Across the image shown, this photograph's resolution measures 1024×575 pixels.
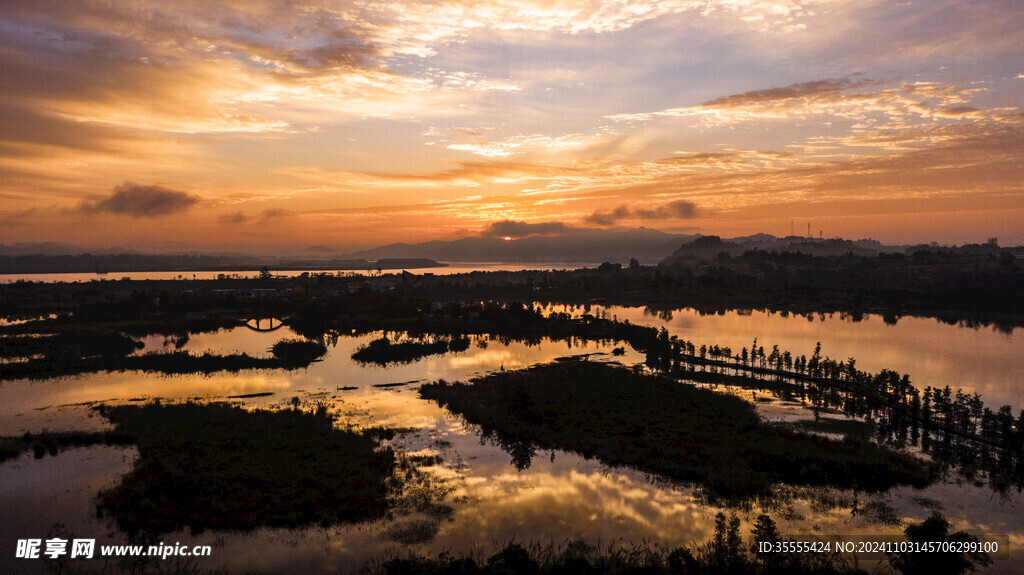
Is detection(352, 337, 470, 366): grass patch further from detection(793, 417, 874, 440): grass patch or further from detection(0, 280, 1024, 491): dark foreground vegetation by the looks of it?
detection(793, 417, 874, 440): grass patch

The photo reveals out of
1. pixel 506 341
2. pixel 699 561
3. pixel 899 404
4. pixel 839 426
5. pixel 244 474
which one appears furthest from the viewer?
pixel 506 341

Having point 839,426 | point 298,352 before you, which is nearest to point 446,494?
point 839,426

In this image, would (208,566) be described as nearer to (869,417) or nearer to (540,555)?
(540,555)

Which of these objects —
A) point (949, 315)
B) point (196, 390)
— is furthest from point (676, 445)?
point (949, 315)

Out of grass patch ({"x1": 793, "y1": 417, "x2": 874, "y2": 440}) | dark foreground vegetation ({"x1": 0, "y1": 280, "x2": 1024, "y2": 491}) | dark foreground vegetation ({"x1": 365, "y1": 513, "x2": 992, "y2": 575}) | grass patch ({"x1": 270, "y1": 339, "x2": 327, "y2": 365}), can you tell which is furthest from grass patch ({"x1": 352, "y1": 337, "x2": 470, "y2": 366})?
dark foreground vegetation ({"x1": 365, "y1": 513, "x2": 992, "y2": 575})

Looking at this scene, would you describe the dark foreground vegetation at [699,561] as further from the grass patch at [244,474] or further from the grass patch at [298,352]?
the grass patch at [298,352]

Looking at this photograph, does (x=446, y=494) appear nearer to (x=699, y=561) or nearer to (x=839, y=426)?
(x=699, y=561)

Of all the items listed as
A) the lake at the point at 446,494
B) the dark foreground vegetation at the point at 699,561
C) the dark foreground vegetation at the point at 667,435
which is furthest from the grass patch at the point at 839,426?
the dark foreground vegetation at the point at 699,561
